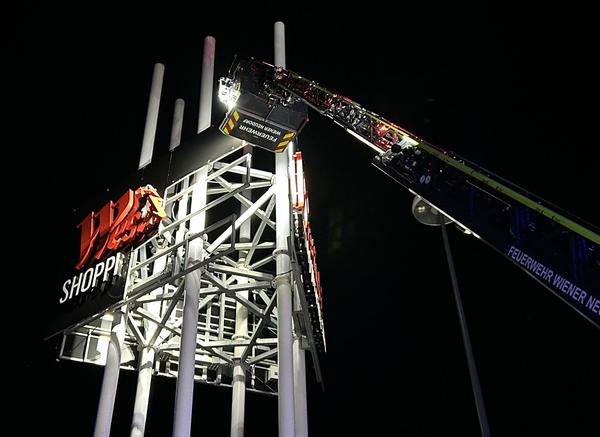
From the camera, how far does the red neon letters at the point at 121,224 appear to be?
19.4m

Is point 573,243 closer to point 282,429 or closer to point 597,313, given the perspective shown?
point 597,313

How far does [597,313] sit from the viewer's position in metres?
9.88

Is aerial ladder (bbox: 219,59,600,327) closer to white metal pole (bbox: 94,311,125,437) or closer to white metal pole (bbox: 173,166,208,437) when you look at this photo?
white metal pole (bbox: 173,166,208,437)

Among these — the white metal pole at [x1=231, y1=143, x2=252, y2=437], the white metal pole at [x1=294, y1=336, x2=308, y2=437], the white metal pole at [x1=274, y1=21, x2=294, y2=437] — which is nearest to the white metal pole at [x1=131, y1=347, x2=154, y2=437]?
the white metal pole at [x1=231, y1=143, x2=252, y2=437]

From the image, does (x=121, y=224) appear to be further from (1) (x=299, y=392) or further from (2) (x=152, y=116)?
(1) (x=299, y=392)

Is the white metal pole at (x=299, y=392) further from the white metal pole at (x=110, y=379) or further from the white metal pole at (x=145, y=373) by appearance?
the white metal pole at (x=110, y=379)

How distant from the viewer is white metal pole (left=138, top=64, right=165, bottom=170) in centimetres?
2382

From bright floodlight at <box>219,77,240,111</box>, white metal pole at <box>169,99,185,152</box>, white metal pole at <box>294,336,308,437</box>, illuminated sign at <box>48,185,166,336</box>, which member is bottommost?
white metal pole at <box>294,336,308,437</box>

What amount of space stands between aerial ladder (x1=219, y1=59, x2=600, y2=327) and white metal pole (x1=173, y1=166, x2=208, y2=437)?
265cm

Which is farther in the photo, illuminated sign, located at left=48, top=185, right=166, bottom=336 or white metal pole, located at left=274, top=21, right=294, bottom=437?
illuminated sign, located at left=48, top=185, right=166, bottom=336

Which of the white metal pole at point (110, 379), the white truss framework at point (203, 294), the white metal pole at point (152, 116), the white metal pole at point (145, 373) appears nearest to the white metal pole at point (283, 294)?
the white truss framework at point (203, 294)

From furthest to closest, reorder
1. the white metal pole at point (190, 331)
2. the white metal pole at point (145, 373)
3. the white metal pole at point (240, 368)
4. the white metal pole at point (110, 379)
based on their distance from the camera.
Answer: the white metal pole at point (240, 368) → the white metal pole at point (145, 373) → the white metal pole at point (110, 379) → the white metal pole at point (190, 331)

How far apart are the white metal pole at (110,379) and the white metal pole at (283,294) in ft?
17.6

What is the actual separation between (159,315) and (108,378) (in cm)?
513
